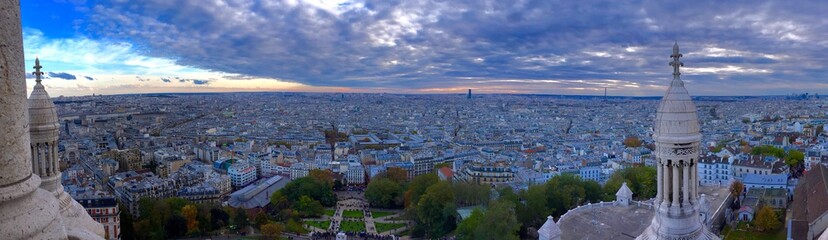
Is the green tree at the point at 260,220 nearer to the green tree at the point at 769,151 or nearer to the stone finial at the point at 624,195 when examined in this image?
the stone finial at the point at 624,195

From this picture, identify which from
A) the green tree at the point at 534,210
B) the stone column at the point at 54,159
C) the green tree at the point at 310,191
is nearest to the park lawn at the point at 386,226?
the green tree at the point at 310,191

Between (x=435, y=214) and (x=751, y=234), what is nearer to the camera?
(x=751, y=234)

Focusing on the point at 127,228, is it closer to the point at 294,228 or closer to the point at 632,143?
the point at 294,228

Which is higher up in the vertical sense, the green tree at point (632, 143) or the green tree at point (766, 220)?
the green tree at point (766, 220)

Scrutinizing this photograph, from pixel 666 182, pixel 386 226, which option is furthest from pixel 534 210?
pixel 666 182

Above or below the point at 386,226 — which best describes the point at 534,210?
above
